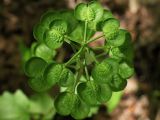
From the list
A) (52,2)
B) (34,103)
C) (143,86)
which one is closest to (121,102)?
(143,86)

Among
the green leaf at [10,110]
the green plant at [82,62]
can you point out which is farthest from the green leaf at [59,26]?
the green leaf at [10,110]

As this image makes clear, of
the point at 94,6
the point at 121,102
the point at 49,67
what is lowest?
the point at 121,102

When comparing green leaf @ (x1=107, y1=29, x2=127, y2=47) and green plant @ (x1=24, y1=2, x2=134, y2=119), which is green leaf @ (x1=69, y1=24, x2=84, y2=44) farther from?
green leaf @ (x1=107, y1=29, x2=127, y2=47)

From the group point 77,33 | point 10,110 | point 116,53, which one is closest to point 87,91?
point 116,53

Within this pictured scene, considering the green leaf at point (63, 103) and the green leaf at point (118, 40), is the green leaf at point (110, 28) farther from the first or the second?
the green leaf at point (63, 103)

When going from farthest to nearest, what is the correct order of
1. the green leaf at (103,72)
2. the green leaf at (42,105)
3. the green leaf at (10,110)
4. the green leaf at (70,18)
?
the green leaf at (42,105)
the green leaf at (10,110)
the green leaf at (70,18)
the green leaf at (103,72)

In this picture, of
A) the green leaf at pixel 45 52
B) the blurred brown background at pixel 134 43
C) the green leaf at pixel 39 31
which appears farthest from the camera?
the blurred brown background at pixel 134 43

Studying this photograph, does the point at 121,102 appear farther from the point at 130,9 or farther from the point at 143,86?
the point at 130,9

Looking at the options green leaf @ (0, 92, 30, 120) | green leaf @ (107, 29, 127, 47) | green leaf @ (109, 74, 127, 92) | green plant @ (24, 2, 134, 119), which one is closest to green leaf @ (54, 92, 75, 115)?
green plant @ (24, 2, 134, 119)
